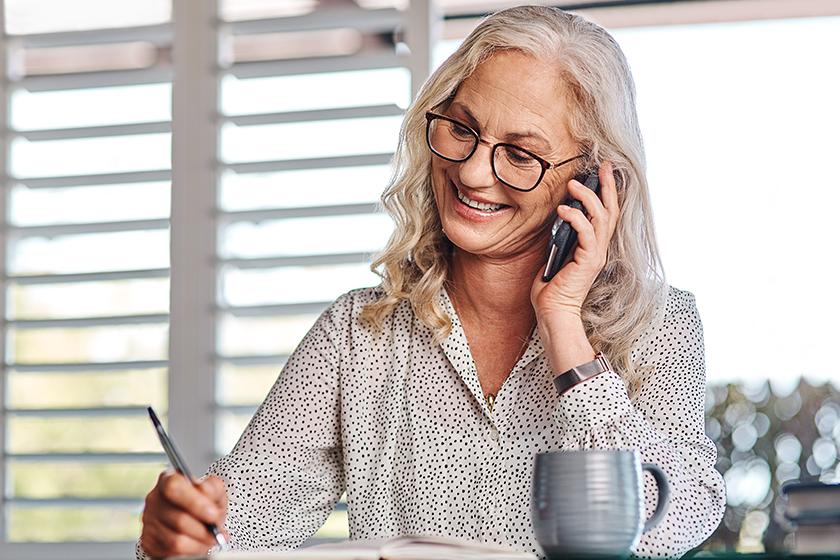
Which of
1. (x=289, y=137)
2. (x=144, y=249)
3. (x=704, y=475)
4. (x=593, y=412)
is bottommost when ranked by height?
(x=704, y=475)

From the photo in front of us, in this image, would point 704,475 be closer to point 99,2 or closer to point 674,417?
point 674,417

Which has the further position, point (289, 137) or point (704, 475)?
point (289, 137)

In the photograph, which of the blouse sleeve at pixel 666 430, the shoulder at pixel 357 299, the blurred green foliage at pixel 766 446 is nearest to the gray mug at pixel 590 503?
the blouse sleeve at pixel 666 430

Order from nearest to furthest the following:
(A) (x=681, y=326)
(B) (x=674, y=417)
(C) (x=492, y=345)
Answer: (B) (x=674, y=417) → (A) (x=681, y=326) → (C) (x=492, y=345)

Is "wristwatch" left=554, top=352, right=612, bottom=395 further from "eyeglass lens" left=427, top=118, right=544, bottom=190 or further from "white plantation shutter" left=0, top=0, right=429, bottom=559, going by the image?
"white plantation shutter" left=0, top=0, right=429, bottom=559

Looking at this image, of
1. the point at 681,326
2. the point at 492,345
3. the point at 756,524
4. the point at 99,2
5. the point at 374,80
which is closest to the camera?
the point at 681,326

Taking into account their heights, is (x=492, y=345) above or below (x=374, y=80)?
below

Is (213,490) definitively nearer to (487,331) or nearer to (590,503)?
(590,503)

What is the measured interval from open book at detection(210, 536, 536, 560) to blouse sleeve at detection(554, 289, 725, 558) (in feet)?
1.33

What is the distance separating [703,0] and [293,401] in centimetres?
204

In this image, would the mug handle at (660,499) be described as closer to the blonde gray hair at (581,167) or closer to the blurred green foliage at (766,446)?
the blonde gray hair at (581,167)

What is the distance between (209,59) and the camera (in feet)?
8.20

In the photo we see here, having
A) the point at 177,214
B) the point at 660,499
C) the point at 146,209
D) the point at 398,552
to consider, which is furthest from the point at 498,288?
the point at 146,209

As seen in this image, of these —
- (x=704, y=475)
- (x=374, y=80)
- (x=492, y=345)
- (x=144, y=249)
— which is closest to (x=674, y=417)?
(x=704, y=475)
